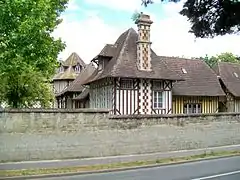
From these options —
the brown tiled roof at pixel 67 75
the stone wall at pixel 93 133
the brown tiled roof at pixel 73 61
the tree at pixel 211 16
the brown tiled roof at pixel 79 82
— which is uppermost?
the brown tiled roof at pixel 73 61

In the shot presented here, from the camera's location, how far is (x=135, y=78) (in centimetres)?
2814

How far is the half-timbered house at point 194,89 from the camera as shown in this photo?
106 feet

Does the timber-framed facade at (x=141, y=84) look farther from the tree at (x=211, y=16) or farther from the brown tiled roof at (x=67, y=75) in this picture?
the brown tiled roof at (x=67, y=75)

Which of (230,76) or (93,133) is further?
(230,76)

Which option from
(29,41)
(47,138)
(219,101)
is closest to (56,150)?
(47,138)

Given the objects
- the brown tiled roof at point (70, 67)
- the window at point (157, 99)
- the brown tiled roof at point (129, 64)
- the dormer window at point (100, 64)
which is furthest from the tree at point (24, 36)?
the brown tiled roof at point (70, 67)

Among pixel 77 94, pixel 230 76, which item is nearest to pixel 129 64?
pixel 77 94

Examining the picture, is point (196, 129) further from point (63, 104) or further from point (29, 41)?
point (63, 104)

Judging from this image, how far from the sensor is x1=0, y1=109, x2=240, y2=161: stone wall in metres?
16.6

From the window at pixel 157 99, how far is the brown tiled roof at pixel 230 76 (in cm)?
1033

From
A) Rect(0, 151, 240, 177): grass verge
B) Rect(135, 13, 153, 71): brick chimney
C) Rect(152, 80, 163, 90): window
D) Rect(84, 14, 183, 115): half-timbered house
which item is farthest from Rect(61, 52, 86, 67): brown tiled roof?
Rect(0, 151, 240, 177): grass verge

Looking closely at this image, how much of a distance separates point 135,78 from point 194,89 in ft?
23.4

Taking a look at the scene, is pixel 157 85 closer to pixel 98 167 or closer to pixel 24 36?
pixel 98 167

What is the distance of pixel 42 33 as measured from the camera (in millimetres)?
19391
